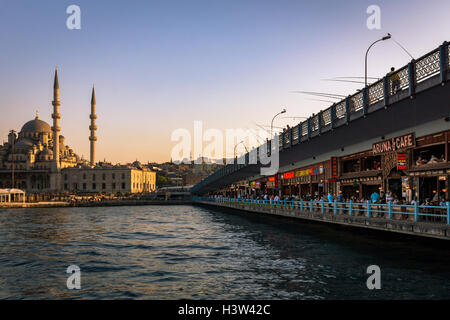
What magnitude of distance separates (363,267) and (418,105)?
29.6ft

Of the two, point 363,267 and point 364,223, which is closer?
point 363,267

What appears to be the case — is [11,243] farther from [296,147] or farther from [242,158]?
[242,158]

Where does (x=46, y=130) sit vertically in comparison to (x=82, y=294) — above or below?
above

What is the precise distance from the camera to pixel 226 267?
53.2ft

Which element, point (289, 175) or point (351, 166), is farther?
point (289, 175)

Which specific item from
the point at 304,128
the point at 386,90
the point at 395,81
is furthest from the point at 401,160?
the point at 304,128

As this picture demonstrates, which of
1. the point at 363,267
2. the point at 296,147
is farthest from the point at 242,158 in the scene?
the point at 363,267

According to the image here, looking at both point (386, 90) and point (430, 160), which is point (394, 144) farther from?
point (386, 90)

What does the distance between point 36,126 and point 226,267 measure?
6821 inches

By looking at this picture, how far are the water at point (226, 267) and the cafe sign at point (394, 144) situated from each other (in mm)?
6150

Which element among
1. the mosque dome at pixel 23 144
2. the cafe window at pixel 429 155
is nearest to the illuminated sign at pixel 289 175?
the cafe window at pixel 429 155

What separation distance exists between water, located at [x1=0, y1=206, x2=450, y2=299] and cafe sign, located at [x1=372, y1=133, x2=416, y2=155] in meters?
6.15
